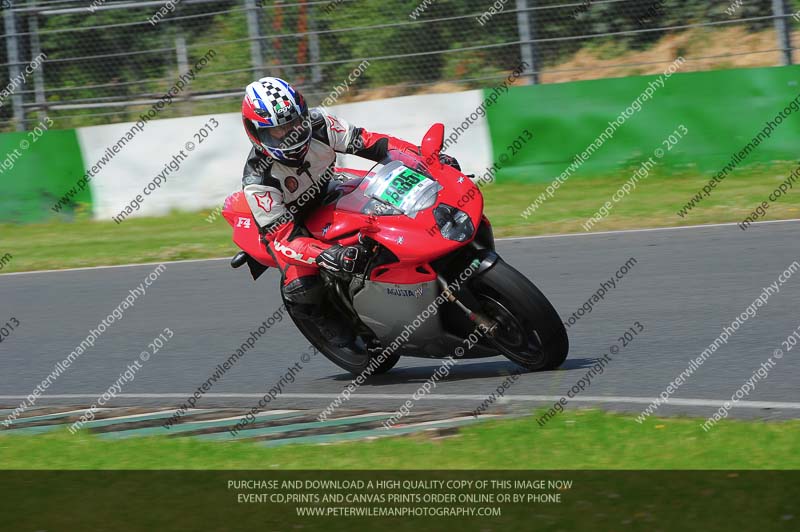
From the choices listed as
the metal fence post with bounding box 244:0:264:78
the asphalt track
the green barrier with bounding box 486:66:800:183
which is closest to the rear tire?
the asphalt track

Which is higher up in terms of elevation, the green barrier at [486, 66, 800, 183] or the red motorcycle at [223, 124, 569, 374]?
the red motorcycle at [223, 124, 569, 374]

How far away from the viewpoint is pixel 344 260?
22.3ft

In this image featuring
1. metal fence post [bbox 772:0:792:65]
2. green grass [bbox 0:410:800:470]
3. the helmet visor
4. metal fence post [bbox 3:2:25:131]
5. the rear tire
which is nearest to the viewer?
green grass [bbox 0:410:800:470]

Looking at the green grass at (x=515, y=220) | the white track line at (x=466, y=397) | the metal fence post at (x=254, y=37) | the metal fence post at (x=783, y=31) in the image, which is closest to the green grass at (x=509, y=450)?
the white track line at (x=466, y=397)

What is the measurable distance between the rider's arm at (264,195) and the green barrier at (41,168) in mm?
9368

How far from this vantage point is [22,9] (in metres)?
16.4

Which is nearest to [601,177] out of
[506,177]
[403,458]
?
[506,177]

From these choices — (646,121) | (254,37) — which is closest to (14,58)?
(254,37)

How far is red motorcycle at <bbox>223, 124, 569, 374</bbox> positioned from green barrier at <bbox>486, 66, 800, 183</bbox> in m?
7.55

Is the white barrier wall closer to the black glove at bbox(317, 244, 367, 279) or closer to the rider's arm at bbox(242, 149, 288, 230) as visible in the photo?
the rider's arm at bbox(242, 149, 288, 230)

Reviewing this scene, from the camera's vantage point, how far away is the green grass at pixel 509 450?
5418 mm

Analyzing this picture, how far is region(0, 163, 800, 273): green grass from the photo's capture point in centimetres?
1243
